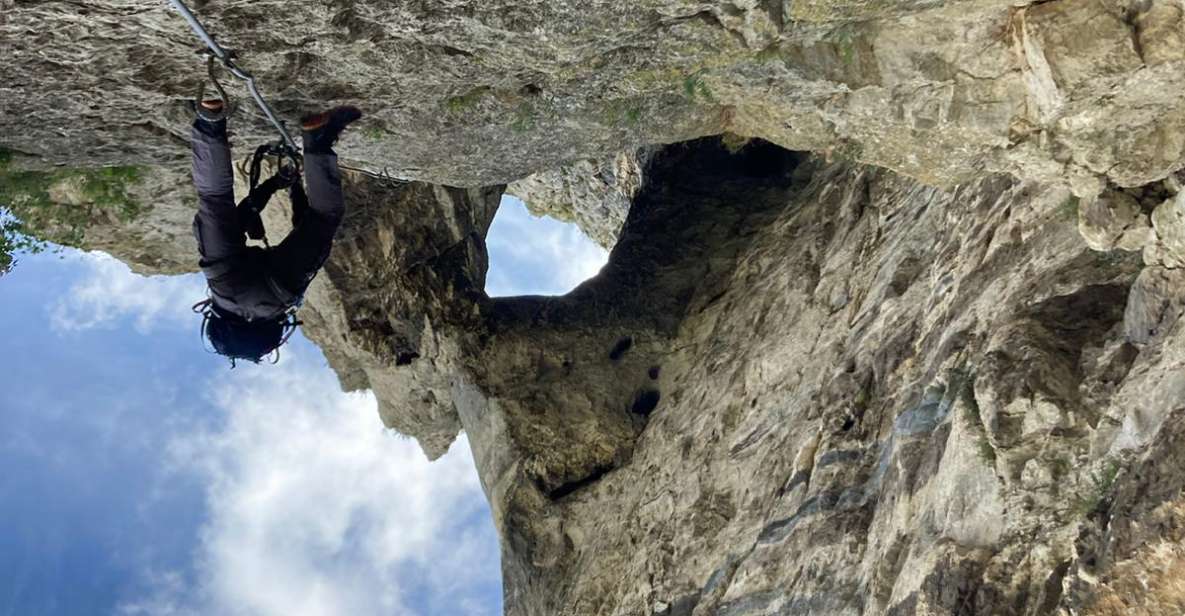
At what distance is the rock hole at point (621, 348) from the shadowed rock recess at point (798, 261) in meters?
0.05

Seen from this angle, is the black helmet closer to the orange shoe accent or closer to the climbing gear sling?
the climbing gear sling

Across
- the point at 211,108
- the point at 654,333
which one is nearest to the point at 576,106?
the point at 211,108

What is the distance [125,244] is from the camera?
39.2 feet

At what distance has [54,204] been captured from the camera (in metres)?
9.29

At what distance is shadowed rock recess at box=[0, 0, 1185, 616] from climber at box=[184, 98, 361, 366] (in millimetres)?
400

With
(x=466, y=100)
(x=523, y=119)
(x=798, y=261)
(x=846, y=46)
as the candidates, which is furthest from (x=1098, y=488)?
(x=798, y=261)

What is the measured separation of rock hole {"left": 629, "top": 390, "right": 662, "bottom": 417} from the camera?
12.7 metres

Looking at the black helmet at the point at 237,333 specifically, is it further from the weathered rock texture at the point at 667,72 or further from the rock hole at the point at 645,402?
the rock hole at the point at 645,402

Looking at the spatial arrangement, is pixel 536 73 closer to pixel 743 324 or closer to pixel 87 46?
pixel 87 46

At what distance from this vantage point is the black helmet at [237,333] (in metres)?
7.94

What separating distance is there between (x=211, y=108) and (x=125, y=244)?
6857mm

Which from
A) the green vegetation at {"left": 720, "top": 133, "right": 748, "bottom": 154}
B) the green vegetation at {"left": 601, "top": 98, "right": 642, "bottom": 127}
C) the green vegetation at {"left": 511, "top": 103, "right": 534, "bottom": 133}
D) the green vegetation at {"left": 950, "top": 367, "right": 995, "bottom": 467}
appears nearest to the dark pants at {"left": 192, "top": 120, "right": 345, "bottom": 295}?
the green vegetation at {"left": 511, "top": 103, "right": 534, "bottom": 133}

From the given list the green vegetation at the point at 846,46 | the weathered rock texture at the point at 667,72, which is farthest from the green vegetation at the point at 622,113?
the green vegetation at the point at 846,46

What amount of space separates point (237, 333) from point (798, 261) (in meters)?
6.46
